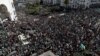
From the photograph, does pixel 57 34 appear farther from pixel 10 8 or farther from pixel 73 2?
pixel 73 2

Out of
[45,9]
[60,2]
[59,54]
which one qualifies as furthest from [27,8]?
[59,54]

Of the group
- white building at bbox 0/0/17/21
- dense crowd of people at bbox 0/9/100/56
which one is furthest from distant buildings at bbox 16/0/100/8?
white building at bbox 0/0/17/21

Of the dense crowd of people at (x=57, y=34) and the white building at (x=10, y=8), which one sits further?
the white building at (x=10, y=8)

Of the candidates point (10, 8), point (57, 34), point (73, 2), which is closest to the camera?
point (57, 34)

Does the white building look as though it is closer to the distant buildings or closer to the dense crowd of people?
the dense crowd of people

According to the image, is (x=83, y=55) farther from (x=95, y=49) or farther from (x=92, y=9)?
(x=92, y=9)

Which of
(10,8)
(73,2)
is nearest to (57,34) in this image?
(10,8)

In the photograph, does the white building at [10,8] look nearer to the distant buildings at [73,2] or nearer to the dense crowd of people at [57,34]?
the dense crowd of people at [57,34]

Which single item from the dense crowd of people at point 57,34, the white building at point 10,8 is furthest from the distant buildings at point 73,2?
the white building at point 10,8
